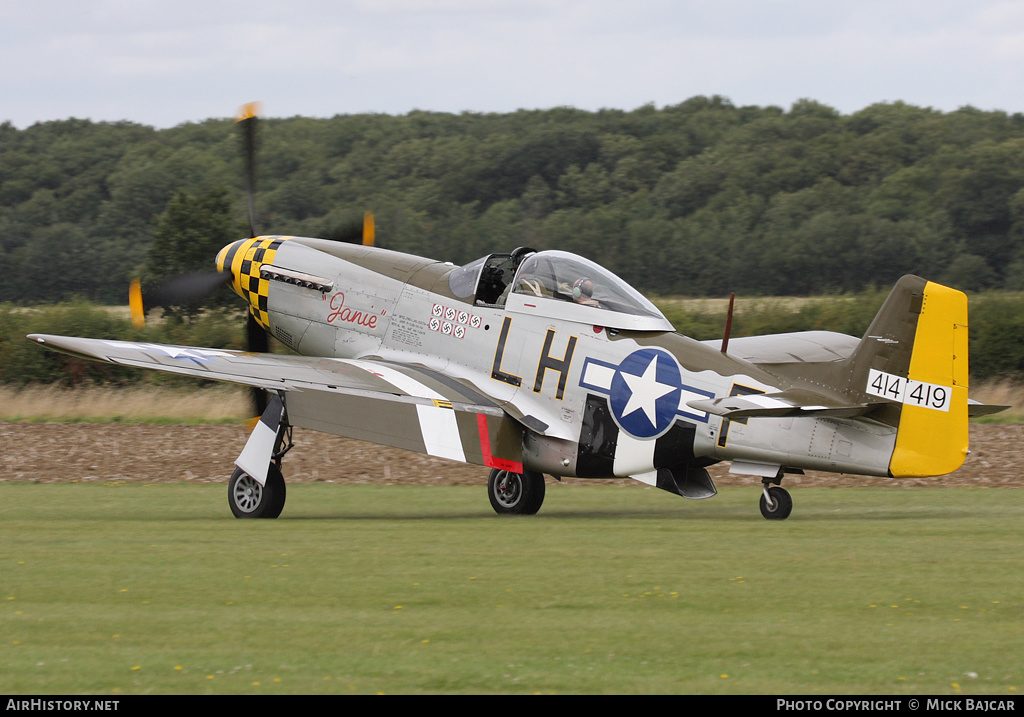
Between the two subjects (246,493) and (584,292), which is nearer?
→ (584,292)

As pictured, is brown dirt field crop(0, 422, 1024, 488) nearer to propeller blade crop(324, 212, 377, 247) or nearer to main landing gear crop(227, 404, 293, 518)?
propeller blade crop(324, 212, 377, 247)

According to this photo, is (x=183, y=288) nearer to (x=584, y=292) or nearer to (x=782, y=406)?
(x=584, y=292)

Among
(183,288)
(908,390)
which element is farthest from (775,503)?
(183,288)

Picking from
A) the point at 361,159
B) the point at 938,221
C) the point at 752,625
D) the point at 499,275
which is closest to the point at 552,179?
the point at 361,159

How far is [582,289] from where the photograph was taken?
1297 cm

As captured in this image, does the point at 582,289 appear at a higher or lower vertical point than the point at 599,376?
higher

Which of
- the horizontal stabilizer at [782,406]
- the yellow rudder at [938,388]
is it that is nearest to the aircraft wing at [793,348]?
the horizontal stabilizer at [782,406]

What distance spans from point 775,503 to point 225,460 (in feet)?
35.2

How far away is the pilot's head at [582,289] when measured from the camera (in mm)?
12930

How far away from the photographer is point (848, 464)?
11.6m

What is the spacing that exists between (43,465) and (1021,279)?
38187 millimetres

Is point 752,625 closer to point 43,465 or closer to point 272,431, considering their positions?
point 272,431

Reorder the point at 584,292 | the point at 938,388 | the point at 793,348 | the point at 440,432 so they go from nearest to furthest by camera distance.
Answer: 1. the point at 938,388
2. the point at 440,432
3. the point at 584,292
4. the point at 793,348

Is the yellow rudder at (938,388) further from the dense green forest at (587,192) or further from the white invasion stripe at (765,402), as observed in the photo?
the dense green forest at (587,192)
